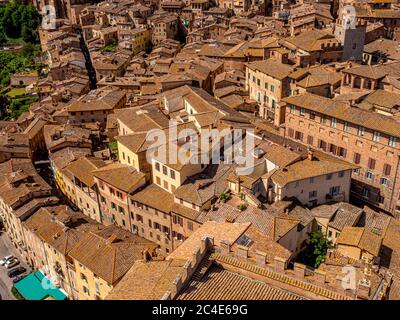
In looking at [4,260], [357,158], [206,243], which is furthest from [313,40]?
[4,260]

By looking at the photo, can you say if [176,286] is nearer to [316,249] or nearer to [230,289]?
[230,289]

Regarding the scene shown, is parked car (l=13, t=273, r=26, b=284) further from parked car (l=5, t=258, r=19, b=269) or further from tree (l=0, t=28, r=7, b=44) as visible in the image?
tree (l=0, t=28, r=7, b=44)

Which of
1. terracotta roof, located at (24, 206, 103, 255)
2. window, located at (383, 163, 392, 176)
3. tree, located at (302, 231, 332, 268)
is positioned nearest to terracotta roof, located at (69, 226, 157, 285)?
terracotta roof, located at (24, 206, 103, 255)

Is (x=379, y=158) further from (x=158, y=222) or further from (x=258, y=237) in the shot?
(x=158, y=222)

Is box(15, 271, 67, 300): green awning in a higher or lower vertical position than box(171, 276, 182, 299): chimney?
lower

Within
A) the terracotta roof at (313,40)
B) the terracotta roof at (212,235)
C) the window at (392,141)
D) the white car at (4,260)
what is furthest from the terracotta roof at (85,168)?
the terracotta roof at (313,40)

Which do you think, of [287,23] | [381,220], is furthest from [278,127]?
[287,23]
